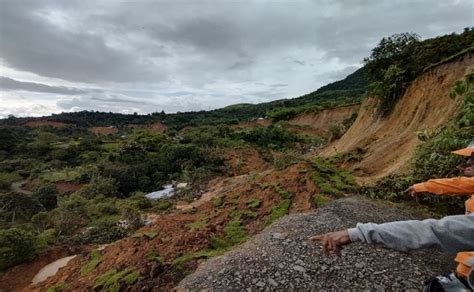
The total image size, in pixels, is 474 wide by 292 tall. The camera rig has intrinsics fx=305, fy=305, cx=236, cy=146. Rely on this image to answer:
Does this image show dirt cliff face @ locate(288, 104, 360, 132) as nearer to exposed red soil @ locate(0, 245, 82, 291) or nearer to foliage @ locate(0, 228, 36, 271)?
exposed red soil @ locate(0, 245, 82, 291)

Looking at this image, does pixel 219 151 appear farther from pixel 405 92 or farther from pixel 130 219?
pixel 405 92

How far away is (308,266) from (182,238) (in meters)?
3.30

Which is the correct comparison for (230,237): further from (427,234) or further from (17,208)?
(17,208)

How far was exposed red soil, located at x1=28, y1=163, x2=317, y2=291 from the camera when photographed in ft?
18.3

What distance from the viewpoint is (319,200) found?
6.92 meters

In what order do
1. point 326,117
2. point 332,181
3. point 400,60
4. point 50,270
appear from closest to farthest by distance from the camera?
point 332,181
point 50,270
point 400,60
point 326,117

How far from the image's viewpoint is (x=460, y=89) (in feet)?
20.1

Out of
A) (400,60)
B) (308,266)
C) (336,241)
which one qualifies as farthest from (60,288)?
(400,60)

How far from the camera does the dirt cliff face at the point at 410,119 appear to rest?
31.9 ft

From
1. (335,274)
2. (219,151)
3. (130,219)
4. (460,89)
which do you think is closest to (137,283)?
(335,274)

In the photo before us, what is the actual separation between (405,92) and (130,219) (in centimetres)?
1379

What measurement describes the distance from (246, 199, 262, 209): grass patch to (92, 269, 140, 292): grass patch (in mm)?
3399

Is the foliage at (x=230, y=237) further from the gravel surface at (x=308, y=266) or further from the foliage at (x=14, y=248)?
the foliage at (x=14, y=248)

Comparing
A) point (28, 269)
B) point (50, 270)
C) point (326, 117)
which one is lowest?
point (28, 269)
